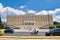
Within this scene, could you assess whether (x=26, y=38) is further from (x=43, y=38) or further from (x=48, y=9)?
(x=48, y=9)

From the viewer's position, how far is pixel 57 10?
12.2 metres

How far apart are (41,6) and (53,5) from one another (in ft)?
2.58

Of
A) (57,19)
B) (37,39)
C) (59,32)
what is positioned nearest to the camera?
(37,39)

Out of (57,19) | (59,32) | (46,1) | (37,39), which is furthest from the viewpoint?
(57,19)

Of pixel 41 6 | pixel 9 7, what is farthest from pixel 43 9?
pixel 9 7

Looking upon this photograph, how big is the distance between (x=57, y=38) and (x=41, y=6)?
391 centimetres

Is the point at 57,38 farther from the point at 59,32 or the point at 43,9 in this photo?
the point at 43,9

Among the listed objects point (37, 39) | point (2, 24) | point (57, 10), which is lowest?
point (37, 39)

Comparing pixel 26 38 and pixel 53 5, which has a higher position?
pixel 53 5

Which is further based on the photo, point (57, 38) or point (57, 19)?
point (57, 19)

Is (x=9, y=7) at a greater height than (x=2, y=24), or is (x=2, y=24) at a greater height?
(x=9, y=7)

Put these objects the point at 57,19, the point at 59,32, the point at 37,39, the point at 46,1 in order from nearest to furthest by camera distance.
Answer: the point at 37,39
the point at 59,32
the point at 46,1
the point at 57,19

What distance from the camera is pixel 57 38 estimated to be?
8.30 m

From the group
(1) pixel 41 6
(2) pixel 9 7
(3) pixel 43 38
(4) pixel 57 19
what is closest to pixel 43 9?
(1) pixel 41 6
